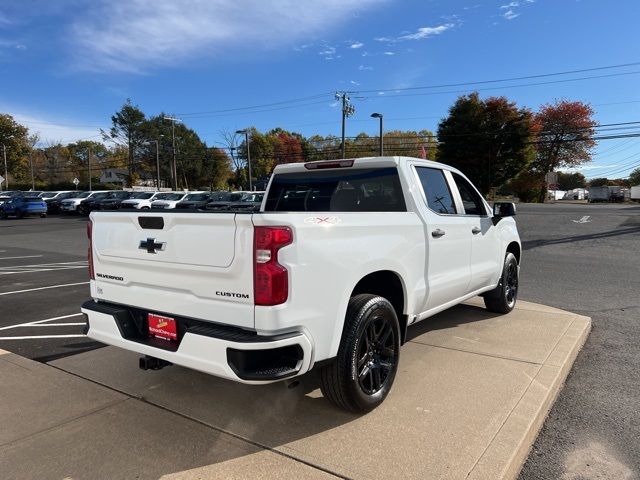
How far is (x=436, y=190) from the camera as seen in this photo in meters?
4.66

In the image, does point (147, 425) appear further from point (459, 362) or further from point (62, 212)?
point (62, 212)

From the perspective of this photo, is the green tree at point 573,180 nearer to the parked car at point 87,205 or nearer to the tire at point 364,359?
the parked car at point 87,205

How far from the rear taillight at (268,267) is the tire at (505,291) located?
13.0 feet

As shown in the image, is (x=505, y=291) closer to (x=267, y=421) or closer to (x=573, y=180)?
(x=267, y=421)

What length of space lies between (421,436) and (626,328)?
3.99 metres

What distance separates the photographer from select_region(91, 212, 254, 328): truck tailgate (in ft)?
9.03

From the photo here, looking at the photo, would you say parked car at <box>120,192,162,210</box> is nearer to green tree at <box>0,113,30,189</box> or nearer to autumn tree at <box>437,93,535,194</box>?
autumn tree at <box>437,93,535,194</box>

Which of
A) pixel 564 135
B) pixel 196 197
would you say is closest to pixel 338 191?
pixel 196 197

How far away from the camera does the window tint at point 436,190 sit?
449cm

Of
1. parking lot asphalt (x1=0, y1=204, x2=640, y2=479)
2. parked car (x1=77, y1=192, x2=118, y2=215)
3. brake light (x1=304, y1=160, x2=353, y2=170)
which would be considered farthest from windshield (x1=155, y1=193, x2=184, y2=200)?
brake light (x1=304, y1=160, x2=353, y2=170)

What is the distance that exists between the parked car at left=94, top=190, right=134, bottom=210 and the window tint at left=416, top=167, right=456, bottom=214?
29692 millimetres

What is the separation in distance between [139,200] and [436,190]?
30914mm

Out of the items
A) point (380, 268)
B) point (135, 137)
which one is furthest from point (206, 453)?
point (135, 137)

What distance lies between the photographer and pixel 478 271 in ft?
16.8
